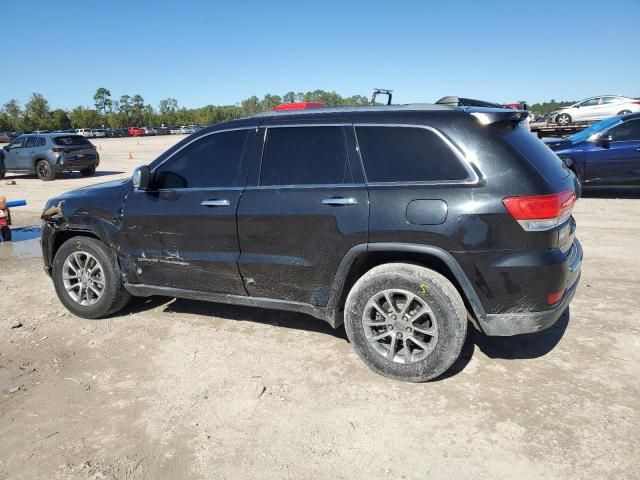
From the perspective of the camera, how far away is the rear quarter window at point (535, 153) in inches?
122

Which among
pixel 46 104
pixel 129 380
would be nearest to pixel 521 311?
pixel 129 380

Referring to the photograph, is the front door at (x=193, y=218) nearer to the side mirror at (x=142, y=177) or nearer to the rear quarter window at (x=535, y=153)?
the side mirror at (x=142, y=177)

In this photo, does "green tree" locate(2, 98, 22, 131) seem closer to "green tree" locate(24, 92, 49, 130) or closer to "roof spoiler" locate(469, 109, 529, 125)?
"green tree" locate(24, 92, 49, 130)

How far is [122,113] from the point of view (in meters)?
115

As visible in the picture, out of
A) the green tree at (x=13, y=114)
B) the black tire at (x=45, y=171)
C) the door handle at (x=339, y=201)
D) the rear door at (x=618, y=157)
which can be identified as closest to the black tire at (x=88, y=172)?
the black tire at (x=45, y=171)

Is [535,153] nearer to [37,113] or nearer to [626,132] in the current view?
[626,132]

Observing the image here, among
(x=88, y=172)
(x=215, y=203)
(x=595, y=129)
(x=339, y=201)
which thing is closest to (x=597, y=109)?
(x=595, y=129)

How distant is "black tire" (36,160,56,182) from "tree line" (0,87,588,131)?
166ft

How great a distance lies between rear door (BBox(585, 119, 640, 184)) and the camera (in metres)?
9.62

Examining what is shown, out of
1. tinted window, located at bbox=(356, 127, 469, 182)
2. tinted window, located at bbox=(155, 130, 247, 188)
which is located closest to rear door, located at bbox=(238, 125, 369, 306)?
tinted window, located at bbox=(356, 127, 469, 182)

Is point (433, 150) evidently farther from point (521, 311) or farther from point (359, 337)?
point (359, 337)

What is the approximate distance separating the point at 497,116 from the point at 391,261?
1.18 m

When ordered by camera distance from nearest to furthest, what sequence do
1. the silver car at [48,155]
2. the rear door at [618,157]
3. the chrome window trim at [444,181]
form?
the chrome window trim at [444,181] → the rear door at [618,157] → the silver car at [48,155]

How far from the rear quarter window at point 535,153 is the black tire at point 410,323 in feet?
3.11
